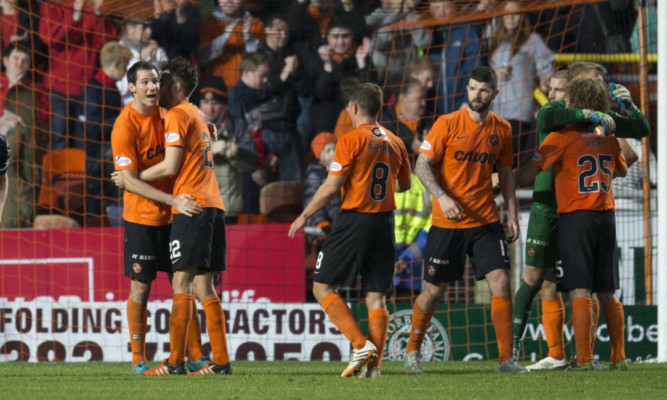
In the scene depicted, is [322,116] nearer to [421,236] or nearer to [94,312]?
[421,236]

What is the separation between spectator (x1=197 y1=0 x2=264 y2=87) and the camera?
1139 centimetres

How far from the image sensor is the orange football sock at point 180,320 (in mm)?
6156

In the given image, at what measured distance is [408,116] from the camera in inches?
424

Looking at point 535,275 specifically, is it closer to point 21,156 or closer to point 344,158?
point 344,158

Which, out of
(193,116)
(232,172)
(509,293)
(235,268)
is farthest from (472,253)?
(232,172)

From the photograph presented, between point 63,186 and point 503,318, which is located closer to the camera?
point 503,318

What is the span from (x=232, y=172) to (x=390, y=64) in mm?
2245

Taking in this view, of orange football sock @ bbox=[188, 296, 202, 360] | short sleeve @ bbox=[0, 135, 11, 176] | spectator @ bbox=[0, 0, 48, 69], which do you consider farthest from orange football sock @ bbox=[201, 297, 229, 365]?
spectator @ bbox=[0, 0, 48, 69]

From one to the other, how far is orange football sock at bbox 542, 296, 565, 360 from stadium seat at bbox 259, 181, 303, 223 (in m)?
3.88

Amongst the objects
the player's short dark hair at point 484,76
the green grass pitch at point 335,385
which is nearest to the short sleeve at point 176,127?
the green grass pitch at point 335,385

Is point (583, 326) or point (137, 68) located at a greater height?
point (137, 68)

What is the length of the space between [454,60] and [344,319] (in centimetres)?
568

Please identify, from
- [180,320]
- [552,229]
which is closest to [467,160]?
[552,229]

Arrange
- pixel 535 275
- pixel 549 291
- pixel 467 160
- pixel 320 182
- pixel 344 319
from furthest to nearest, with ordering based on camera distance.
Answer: pixel 320 182 < pixel 549 291 < pixel 535 275 < pixel 467 160 < pixel 344 319
